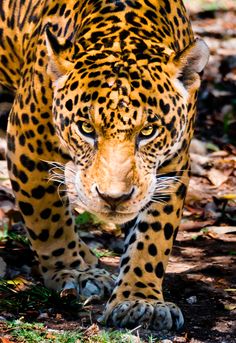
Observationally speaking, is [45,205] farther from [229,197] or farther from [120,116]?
[229,197]

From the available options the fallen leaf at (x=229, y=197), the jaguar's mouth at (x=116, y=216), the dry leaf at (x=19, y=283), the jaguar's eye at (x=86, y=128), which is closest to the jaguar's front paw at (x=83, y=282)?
the dry leaf at (x=19, y=283)

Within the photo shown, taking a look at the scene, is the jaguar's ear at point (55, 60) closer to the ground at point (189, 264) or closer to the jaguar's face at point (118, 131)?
the jaguar's face at point (118, 131)

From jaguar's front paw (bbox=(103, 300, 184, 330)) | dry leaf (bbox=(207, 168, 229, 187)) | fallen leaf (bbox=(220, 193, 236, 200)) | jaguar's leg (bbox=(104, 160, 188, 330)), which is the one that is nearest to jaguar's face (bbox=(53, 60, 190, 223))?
jaguar's leg (bbox=(104, 160, 188, 330))

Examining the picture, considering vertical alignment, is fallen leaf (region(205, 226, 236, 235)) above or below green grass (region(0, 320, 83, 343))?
below

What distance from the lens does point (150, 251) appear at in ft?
23.3

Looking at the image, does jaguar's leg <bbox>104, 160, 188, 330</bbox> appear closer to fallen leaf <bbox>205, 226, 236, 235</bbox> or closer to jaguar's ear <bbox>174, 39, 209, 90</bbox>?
jaguar's ear <bbox>174, 39, 209, 90</bbox>

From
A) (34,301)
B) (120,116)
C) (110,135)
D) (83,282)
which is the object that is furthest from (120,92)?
(83,282)

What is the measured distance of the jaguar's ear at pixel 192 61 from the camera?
675cm

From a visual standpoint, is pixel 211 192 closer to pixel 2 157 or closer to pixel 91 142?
pixel 2 157

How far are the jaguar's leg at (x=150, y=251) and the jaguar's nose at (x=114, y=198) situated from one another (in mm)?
847

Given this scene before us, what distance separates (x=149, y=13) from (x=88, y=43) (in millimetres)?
536

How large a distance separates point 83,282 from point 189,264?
1233 mm

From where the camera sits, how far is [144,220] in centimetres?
714

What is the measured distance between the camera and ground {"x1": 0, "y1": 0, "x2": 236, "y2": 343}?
665 centimetres
